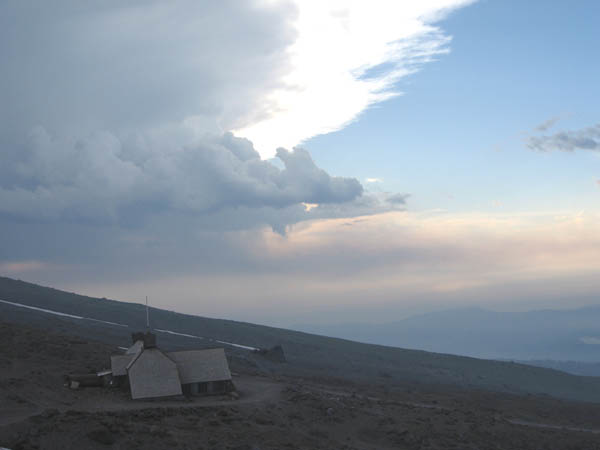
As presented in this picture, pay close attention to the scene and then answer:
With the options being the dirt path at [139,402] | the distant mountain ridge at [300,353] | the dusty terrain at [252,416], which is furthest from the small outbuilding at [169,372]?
the distant mountain ridge at [300,353]

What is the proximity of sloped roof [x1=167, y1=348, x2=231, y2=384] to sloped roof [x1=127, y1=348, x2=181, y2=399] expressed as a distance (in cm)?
109

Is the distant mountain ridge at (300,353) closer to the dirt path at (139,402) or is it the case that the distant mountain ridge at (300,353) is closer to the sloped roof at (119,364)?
the dirt path at (139,402)

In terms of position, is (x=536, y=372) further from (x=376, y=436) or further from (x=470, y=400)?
(x=376, y=436)

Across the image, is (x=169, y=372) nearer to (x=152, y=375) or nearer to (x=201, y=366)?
(x=152, y=375)

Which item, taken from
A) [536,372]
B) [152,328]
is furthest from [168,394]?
[536,372]

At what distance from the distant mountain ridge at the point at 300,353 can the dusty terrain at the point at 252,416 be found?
44.5 feet

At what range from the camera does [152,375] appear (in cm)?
4009

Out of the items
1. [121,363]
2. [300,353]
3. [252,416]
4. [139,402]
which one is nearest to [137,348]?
[121,363]

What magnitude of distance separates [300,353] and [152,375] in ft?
166

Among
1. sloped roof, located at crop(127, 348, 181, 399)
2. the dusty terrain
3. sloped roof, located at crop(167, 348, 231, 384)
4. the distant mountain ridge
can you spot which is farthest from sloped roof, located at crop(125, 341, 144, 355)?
the distant mountain ridge

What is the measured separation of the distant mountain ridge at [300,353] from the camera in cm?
7062

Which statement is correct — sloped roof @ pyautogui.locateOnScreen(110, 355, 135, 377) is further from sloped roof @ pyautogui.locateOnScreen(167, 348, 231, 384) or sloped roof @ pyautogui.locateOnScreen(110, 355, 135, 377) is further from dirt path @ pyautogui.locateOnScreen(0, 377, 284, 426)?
sloped roof @ pyautogui.locateOnScreen(167, 348, 231, 384)

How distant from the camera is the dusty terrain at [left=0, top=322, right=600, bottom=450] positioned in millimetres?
28756

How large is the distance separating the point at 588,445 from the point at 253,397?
79.7 feet
